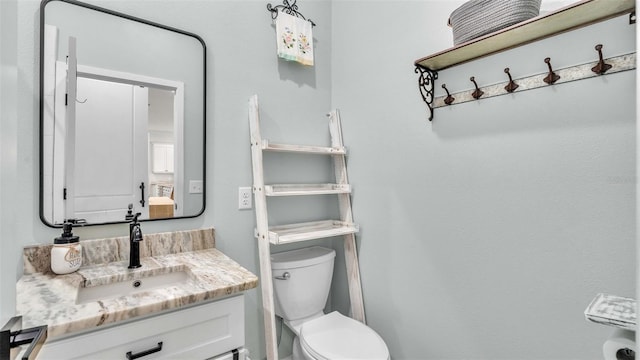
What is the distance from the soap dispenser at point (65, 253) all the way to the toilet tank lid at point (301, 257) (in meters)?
0.85

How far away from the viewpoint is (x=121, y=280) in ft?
3.79

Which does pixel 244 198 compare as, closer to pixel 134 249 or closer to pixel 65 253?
pixel 134 249

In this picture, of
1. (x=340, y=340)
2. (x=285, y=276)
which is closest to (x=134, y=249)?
(x=285, y=276)

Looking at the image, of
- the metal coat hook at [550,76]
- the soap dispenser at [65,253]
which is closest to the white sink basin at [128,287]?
the soap dispenser at [65,253]

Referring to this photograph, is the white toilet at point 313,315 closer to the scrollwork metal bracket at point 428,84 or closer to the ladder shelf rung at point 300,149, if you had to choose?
the ladder shelf rung at point 300,149

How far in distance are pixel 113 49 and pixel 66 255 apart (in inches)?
33.6

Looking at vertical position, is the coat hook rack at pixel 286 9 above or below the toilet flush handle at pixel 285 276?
above

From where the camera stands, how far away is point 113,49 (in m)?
1.32

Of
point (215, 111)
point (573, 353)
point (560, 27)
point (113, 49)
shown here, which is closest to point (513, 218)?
point (573, 353)

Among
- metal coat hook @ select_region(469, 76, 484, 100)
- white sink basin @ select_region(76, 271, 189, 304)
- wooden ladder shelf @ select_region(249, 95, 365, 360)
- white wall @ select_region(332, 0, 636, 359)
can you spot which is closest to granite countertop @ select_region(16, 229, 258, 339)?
white sink basin @ select_region(76, 271, 189, 304)

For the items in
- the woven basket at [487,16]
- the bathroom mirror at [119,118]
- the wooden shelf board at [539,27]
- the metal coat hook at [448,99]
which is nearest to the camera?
the wooden shelf board at [539,27]

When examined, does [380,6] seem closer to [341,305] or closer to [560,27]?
[560,27]

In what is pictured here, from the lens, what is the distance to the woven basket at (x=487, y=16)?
1083 millimetres

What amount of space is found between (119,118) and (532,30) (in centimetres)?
166
